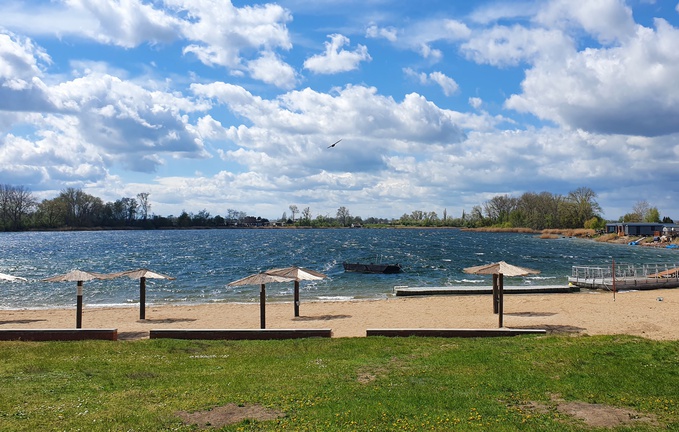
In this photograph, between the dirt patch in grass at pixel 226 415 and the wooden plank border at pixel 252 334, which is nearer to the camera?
the dirt patch in grass at pixel 226 415

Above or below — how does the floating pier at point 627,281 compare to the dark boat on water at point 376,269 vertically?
above

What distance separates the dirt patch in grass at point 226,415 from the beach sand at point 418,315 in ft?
30.0

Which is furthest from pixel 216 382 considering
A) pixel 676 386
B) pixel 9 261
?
pixel 9 261

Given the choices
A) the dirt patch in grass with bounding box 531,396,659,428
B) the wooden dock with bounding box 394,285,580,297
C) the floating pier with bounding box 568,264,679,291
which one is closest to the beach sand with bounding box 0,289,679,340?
the wooden dock with bounding box 394,285,580,297

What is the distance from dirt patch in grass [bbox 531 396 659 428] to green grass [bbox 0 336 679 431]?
0.52 ft

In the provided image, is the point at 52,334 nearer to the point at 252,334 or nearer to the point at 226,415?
the point at 252,334

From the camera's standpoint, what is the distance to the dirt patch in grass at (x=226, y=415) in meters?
9.07

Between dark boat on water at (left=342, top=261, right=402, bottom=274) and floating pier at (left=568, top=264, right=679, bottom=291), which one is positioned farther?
dark boat on water at (left=342, top=261, right=402, bottom=274)

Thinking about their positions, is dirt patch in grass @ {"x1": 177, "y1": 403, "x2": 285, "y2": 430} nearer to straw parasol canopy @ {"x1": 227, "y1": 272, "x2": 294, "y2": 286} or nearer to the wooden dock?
straw parasol canopy @ {"x1": 227, "y1": 272, "x2": 294, "y2": 286}

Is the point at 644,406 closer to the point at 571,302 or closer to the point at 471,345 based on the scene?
the point at 471,345

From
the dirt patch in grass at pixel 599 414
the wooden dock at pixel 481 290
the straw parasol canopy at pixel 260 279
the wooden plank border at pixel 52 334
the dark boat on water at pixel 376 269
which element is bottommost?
the dark boat on water at pixel 376 269

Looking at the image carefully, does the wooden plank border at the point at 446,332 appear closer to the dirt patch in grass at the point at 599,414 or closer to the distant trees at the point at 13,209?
the dirt patch in grass at the point at 599,414

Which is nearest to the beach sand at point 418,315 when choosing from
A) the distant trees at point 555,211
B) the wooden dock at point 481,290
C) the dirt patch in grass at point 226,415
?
the wooden dock at point 481,290

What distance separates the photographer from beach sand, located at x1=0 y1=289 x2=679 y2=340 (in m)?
20.3
